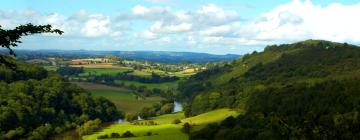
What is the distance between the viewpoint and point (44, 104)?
141375mm

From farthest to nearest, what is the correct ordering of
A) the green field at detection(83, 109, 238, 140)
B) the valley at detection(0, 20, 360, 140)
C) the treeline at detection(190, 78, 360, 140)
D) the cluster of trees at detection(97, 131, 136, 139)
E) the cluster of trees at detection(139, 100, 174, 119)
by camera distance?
the cluster of trees at detection(139, 100, 174, 119), the cluster of trees at detection(97, 131, 136, 139), the green field at detection(83, 109, 238, 140), the valley at detection(0, 20, 360, 140), the treeline at detection(190, 78, 360, 140)

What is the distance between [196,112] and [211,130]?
60.3m

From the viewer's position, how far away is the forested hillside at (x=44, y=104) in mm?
123312

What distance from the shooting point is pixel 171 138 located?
10406 cm

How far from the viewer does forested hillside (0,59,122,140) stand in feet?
405

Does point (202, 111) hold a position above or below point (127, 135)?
below

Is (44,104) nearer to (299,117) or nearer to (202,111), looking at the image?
(202,111)

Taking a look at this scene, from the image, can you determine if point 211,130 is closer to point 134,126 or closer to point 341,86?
point 134,126

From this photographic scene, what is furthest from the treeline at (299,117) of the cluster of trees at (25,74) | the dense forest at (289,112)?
the cluster of trees at (25,74)

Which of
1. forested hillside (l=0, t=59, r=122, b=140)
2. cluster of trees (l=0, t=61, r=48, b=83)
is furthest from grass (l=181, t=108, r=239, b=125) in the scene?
cluster of trees (l=0, t=61, r=48, b=83)

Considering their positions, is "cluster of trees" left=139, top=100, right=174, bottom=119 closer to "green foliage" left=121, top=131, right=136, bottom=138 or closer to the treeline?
the treeline

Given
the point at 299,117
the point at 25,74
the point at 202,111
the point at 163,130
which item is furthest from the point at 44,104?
the point at 299,117

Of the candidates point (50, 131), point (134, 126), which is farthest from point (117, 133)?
point (50, 131)

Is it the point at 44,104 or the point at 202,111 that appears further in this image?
the point at 202,111
